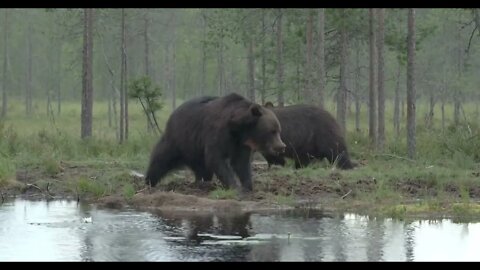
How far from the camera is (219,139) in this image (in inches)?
520

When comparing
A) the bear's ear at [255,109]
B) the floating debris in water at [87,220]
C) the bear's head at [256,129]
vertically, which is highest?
the bear's ear at [255,109]

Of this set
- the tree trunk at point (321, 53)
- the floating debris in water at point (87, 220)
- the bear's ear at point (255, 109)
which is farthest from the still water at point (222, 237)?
the tree trunk at point (321, 53)

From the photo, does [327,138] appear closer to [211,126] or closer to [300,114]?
[300,114]

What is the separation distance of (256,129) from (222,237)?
13.5 feet

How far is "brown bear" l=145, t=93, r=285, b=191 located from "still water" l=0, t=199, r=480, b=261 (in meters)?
1.93

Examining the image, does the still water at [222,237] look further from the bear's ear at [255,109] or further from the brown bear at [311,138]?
the brown bear at [311,138]

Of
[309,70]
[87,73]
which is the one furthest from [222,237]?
[87,73]

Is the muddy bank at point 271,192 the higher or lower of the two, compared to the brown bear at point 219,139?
lower

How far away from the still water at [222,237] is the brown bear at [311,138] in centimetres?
489

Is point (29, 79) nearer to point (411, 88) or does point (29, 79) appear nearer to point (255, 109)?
point (411, 88)

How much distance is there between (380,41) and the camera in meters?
22.6

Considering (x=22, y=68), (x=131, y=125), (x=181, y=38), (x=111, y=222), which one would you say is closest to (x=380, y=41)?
(x=111, y=222)

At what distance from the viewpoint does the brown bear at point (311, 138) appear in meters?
16.5

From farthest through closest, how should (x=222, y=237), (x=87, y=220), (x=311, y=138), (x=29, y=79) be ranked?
1. (x=29, y=79)
2. (x=311, y=138)
3. (x=87, y=220)
4. (x=222, y=237)
